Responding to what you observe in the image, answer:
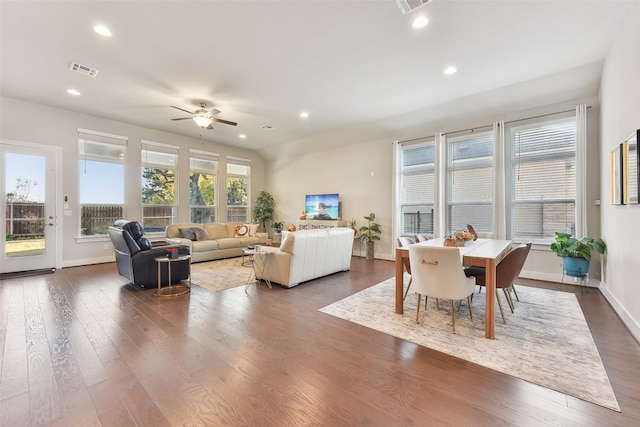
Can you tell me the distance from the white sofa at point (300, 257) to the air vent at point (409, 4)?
119 inches

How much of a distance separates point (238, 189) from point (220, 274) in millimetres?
4440

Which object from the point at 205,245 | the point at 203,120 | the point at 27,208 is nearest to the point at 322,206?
the point at 205,245

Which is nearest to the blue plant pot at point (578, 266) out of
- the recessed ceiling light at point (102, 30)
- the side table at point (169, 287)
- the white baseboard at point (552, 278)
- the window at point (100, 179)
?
the white baseboard at point (552, 278)

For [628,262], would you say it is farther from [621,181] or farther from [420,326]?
[420,326]

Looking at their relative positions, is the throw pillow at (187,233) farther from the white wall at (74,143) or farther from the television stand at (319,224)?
the television stand at (319,224)

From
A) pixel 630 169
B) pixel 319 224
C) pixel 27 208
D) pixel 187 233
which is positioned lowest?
pixel 187 233

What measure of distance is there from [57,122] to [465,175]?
27.9 ft

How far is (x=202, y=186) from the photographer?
788 cm

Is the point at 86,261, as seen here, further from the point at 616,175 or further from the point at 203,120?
the point at 616,175

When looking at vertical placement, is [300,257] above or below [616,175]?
below

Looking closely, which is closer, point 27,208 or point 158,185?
point 27,208

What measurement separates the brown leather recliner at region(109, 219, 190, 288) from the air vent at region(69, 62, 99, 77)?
2295 millimetres

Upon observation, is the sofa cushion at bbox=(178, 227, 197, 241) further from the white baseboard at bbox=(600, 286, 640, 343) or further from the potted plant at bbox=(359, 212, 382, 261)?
the white baseboard at bbox=(600, 286, 640, 343)

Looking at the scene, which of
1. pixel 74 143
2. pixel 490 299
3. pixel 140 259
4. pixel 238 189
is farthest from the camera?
pixel 238 189
